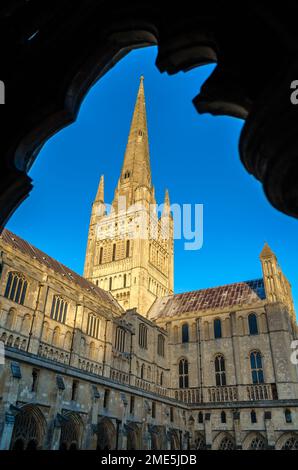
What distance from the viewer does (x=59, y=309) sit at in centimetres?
3434

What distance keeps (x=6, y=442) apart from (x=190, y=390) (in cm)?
2895

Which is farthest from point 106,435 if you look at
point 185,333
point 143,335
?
point 185,333

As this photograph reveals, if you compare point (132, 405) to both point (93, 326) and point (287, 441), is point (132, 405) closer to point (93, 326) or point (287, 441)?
point (93, 326)

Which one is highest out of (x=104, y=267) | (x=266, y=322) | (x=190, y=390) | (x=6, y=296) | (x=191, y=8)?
(x=104, y=267)

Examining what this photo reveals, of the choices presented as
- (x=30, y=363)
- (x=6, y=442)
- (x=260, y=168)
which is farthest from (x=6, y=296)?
(x=260, y=168)

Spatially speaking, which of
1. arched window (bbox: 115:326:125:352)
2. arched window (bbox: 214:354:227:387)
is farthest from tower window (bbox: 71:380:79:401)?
arched window (bbox: 214:354:227:387)

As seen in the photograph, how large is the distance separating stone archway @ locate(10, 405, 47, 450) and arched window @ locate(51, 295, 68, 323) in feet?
43.8

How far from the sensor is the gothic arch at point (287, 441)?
110 ft

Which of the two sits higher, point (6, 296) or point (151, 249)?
point (151, 249)

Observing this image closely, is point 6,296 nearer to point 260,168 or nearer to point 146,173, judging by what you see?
point 260,168

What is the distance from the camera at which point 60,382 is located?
2198 cm

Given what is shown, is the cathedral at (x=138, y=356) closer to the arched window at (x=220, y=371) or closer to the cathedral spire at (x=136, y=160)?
the arched window at (x=220, y=371)

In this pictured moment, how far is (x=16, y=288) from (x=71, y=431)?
12757 millimetres

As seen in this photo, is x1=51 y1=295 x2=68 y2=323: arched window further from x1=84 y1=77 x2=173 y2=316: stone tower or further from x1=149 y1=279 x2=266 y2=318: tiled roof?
x1=149 y1=279 x2=266 y2=318: tiled roof
